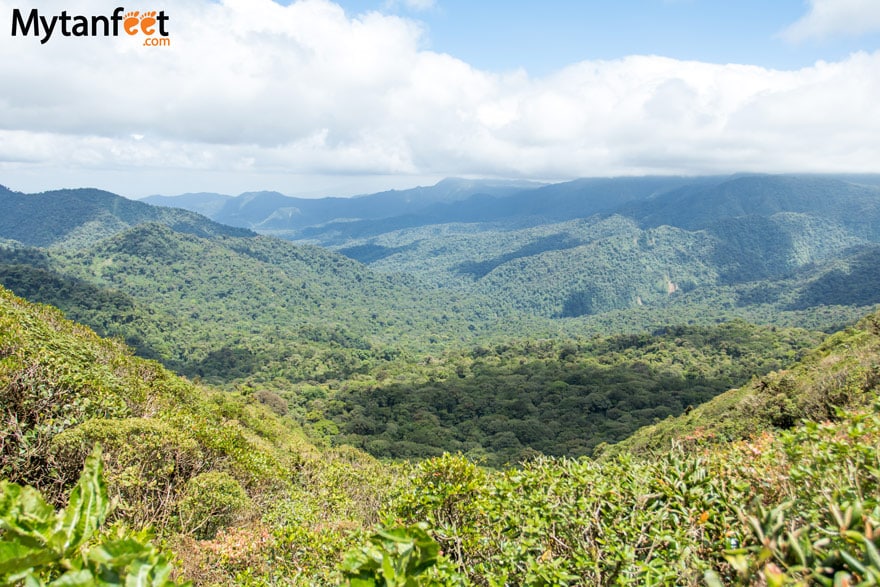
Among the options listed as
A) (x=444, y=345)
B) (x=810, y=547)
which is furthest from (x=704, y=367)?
(x=810, y=547)

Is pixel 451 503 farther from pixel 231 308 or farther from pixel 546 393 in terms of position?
pixel 231 308

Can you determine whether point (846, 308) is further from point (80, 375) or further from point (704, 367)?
point (80, 375)

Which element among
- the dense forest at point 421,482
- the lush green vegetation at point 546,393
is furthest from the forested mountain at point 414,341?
the dense forest at point 421,482

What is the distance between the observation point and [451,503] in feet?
23.4

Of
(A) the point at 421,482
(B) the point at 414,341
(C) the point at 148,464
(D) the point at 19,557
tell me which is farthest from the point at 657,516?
(B) the point at 414,341

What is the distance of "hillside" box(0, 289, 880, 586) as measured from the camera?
2480mm

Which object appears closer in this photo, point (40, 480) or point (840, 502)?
point (840, 502)

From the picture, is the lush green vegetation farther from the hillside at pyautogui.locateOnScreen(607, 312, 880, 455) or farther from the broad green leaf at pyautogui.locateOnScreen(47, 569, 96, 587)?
the broad green leaf at pyautogui.locateOnScreen(47, 569, 96, 587)

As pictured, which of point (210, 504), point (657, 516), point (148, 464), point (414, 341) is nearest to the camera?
point (657, 516)

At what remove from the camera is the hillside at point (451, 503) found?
2480 millimetres

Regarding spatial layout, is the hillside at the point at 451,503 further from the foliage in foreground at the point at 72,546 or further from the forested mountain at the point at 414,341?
the forested mountain at the point at 414,341

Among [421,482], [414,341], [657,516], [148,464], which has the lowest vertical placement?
[414,341]

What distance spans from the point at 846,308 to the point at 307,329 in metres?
144

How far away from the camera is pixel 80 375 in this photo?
13070 mm
